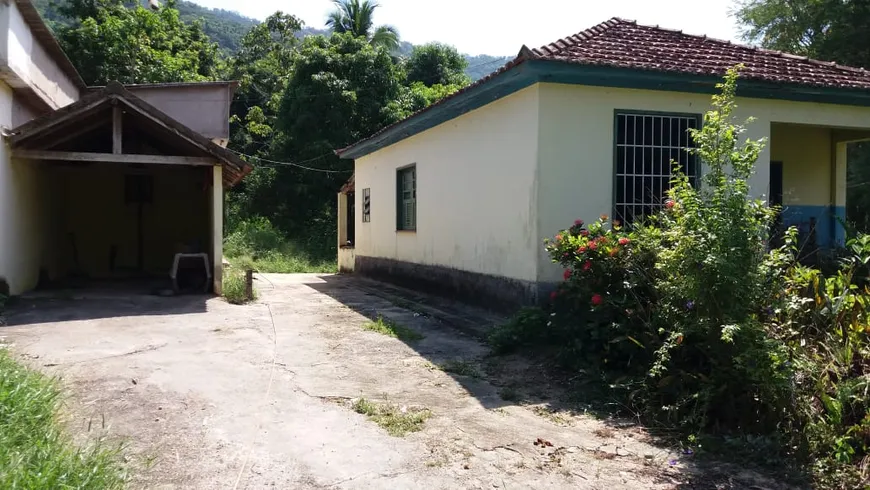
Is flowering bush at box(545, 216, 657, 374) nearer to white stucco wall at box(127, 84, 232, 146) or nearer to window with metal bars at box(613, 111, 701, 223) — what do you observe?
window with metal bars at box(613, 111, 701, 223)

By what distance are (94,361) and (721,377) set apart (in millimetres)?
5774

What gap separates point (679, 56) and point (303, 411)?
22.0 feet

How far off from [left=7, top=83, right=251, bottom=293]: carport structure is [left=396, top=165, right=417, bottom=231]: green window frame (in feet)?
10.5

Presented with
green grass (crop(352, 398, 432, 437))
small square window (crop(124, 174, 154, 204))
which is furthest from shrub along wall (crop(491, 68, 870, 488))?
small square window (crop(124, 174, 154, 204))

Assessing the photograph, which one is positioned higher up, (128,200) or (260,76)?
(260,76)

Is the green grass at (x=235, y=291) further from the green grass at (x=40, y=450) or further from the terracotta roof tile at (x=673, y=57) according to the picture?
the green grass at (x=40, y=450)

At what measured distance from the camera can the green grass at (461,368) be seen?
631 centimetres

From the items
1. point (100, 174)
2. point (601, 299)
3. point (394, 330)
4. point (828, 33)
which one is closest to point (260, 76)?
point (100, 174)

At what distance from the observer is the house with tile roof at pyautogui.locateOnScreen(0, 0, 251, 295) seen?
32.8ft

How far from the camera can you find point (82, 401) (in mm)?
5152

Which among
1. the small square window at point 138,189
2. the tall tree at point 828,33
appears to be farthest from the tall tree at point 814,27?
the small square window at point 138,189

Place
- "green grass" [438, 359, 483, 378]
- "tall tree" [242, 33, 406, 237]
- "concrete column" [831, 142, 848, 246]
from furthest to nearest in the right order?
"tall tree" [242, 33, 406, 237] < "concrete column" [831, 142, 848, 246] < "green grass" [438, 359, 483, 378]

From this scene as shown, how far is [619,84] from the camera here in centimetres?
796

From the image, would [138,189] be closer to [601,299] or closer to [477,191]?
[477,191]
